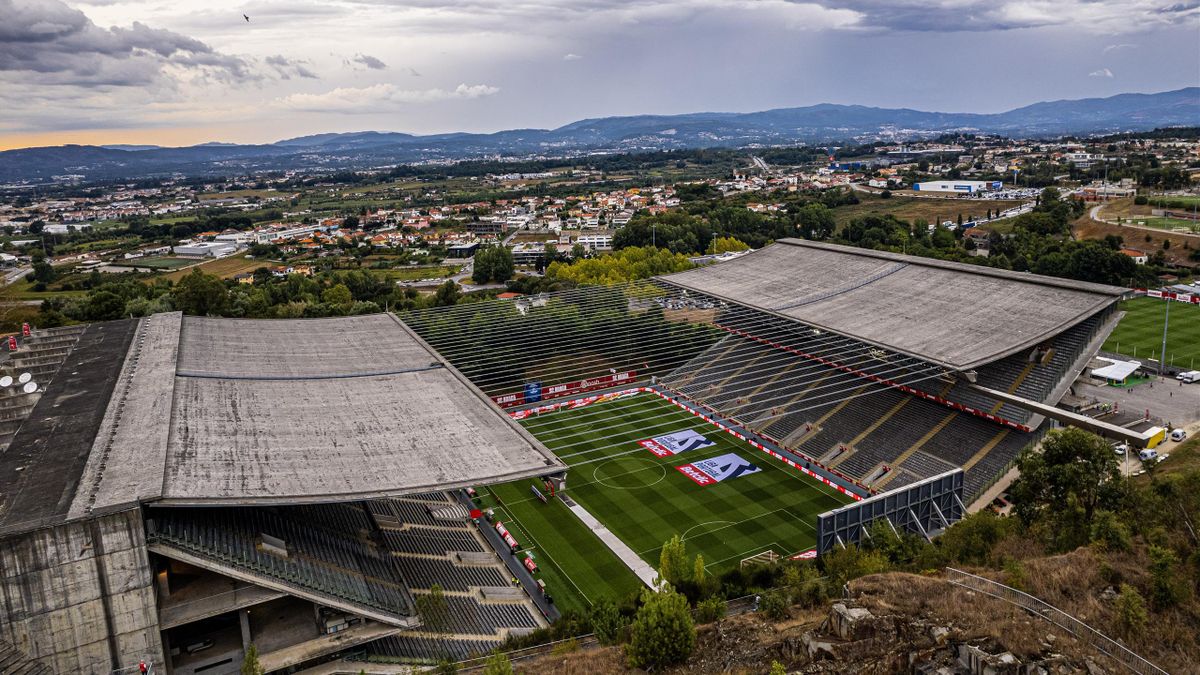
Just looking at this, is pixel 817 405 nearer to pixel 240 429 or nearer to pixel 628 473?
pixel 628 473

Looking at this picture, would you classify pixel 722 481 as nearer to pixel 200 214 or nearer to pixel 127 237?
pixel 127 237

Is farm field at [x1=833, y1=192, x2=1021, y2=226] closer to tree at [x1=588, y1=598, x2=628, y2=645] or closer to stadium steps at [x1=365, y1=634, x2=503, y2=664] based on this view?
tree at [x1=588, y1=598, x2=628, y2=645]

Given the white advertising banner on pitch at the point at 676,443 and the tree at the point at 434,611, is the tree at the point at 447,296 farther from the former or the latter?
the tree at the point at 434,611

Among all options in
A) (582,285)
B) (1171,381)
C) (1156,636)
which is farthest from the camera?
(582,285)

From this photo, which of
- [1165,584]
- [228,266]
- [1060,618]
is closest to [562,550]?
[1060,618]

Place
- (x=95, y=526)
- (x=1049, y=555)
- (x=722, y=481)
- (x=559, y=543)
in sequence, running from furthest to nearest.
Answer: (x=722, y=481) → (x=559, y=543) → (x=1049, y=555) → (x=95, y=526)

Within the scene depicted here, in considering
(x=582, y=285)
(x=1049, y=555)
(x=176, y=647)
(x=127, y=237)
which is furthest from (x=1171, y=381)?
(x=127, y=237)
